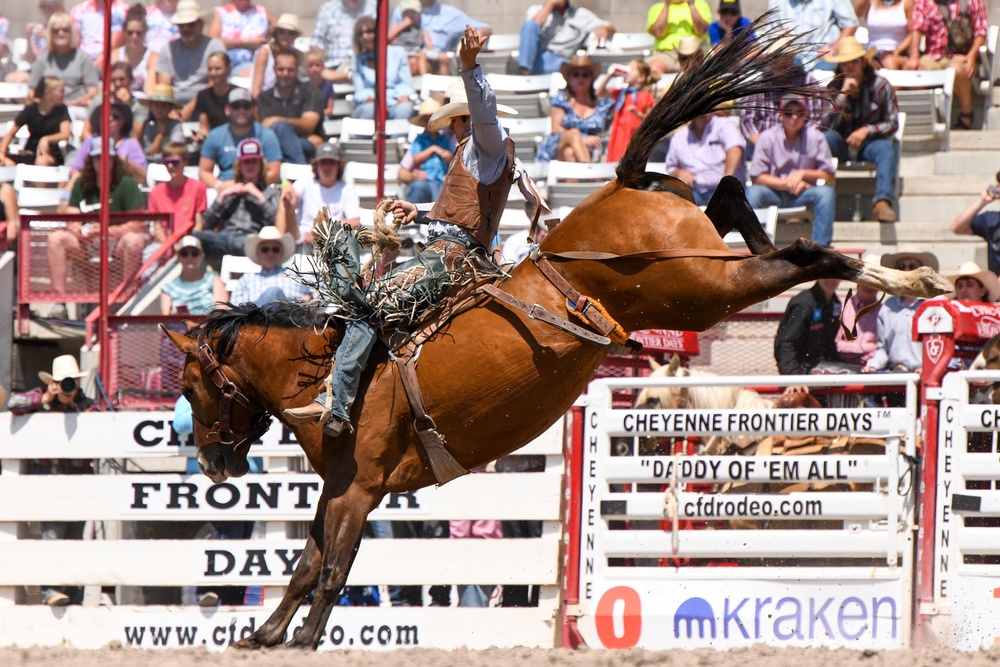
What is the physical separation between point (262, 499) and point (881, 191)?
19.5 ft

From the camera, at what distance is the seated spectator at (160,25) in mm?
14141

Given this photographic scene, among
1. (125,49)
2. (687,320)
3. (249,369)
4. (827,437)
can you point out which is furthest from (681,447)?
(125,49)

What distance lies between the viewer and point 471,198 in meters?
5.64

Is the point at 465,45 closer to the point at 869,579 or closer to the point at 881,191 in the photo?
the point at 869,579

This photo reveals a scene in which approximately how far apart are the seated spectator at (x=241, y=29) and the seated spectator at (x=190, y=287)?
4.50 meters

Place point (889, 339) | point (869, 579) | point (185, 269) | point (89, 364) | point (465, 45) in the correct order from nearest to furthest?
point (465, 45) → point (869, 579) → point (889, 339) → point (89, 364) → point (185, 269)

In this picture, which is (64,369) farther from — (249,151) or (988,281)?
(988,281)

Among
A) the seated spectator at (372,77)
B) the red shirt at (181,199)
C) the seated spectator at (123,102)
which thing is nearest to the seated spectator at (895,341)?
the seated spectator at (372,77)

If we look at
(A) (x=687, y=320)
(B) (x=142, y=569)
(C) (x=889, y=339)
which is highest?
(A) (x=687, y=320)

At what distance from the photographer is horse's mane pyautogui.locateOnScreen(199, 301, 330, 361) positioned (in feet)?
18.9

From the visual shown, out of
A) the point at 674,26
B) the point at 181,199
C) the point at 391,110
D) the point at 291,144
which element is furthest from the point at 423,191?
the point at 674,26

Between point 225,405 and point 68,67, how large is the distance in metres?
9.27

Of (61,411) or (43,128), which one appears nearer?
(61,411)

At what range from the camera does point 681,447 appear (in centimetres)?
757
